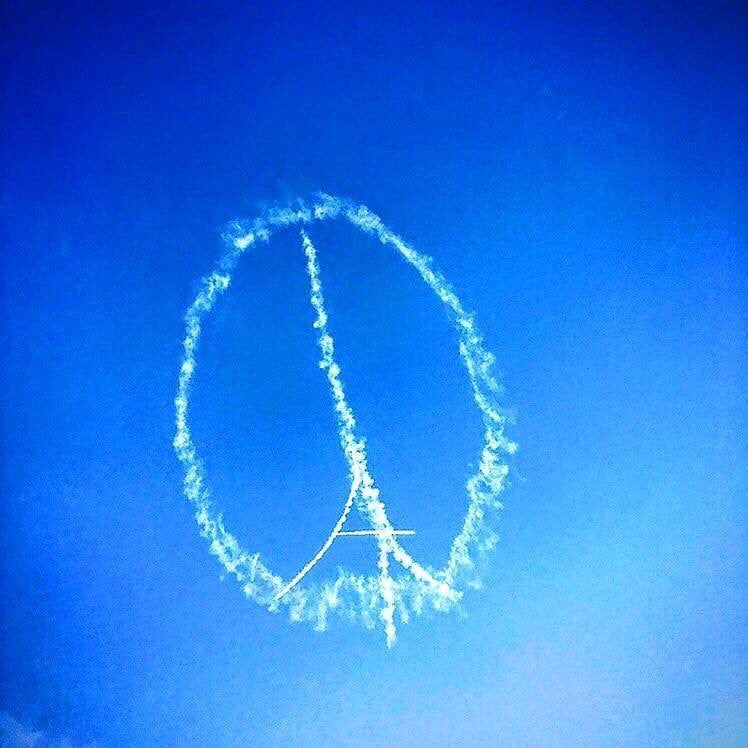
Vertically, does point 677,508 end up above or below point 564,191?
below

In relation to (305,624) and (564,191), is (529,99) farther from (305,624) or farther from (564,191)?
(305,624)

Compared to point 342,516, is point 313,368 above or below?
above

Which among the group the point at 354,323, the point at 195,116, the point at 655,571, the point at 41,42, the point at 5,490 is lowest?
the point at 655,571

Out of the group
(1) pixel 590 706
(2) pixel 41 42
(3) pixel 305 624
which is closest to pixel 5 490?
(3) pixel 305 624

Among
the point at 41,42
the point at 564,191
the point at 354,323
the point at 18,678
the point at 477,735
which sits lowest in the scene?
the point at 477,735

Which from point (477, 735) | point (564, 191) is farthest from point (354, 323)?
point (477, 735)

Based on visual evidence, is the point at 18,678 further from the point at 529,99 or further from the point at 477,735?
the point at 529,99
